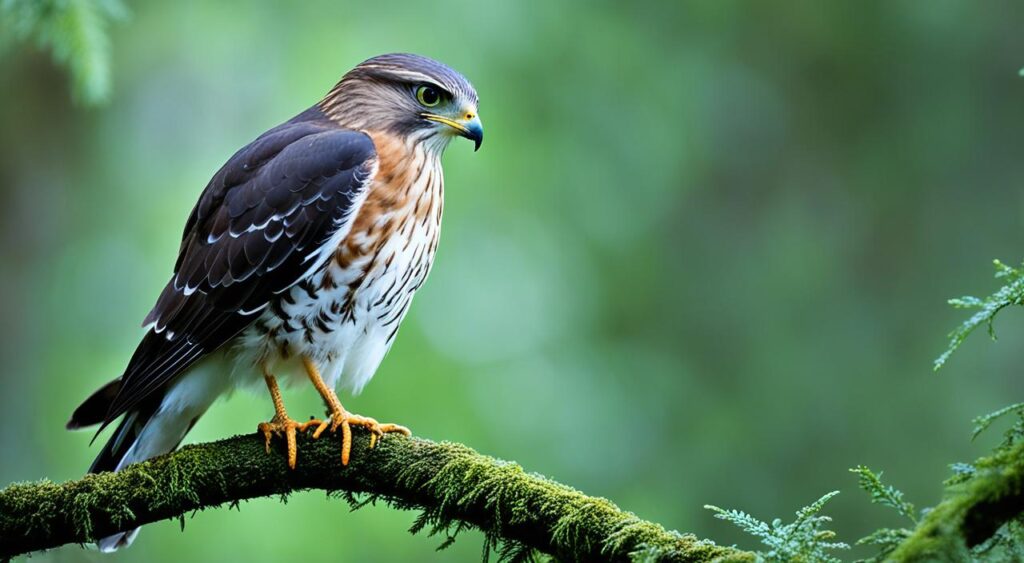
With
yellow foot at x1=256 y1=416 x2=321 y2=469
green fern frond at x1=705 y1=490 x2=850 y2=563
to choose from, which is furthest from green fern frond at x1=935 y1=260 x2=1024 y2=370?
yellow foot at x1=256 y1=416 x2=321 y2=469

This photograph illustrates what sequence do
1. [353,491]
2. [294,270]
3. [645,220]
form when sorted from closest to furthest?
[353,491], [294,270], [645,220]

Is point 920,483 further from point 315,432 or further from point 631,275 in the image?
point 315,432

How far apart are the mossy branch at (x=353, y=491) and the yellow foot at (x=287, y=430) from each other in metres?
0.03

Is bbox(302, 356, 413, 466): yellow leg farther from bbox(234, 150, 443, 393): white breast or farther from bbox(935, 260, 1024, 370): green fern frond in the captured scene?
bbox(935, 260, 1024, 370): green fern frond

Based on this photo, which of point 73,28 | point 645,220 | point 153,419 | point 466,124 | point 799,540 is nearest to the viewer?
A: point 799,540

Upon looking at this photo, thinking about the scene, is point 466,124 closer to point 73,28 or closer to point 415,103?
point 415,103

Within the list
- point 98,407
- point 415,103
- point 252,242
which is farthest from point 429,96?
point 98,407

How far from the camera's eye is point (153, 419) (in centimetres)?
388

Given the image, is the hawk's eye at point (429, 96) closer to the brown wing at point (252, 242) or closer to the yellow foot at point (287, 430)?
the brown wing at point (252, 242)

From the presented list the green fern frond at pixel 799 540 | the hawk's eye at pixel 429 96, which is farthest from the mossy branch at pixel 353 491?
the hawk's eye at pixel 429 96

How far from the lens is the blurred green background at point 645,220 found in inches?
298

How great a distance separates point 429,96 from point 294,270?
Answer: 3.03 feet

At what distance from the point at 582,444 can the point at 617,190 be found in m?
1.93

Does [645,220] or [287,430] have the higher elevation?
[645,220]
